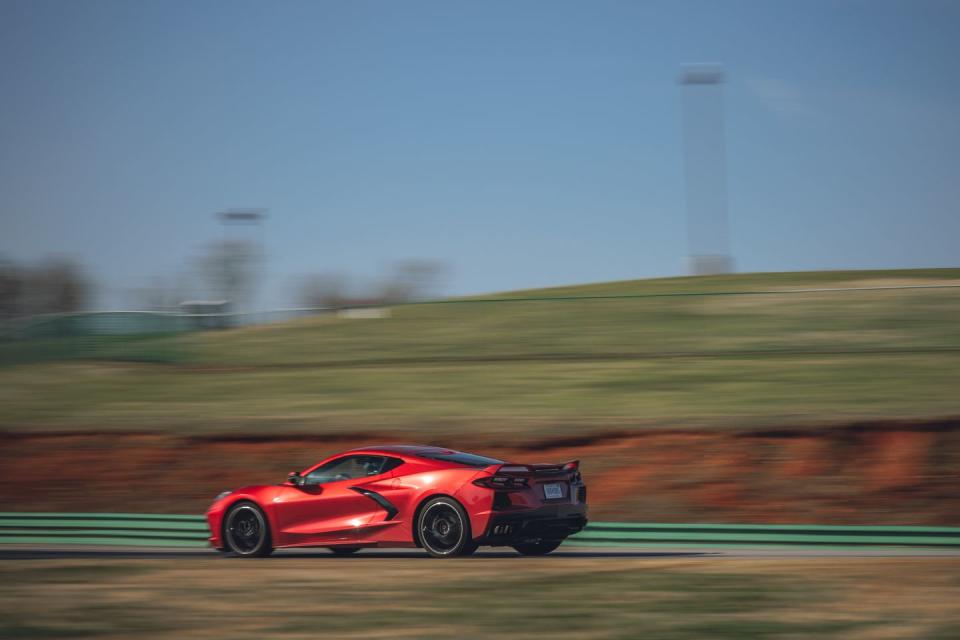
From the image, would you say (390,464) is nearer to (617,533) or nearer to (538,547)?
(538,547)

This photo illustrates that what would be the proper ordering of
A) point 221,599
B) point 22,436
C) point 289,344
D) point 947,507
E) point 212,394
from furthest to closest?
point 289,344, point 212,394, point 22,436, point 947,507, point 221,599

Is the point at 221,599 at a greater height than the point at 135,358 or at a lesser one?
lesser

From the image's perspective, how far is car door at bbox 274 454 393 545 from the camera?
11.8 m

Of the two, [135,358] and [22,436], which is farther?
[135,358]

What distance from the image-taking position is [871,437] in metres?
17.8

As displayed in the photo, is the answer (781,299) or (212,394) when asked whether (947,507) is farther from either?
(212,394)

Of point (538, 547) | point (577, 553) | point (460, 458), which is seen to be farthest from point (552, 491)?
point (577, 553)

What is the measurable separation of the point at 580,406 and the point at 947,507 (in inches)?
254

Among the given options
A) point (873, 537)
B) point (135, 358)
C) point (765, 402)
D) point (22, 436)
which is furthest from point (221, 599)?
point (135, 358)

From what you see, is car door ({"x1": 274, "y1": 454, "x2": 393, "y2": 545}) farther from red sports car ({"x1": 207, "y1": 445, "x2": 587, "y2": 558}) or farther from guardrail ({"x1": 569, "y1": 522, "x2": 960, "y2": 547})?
guardrail ({"x1": 569, "y1": 522, "x2": 960, "y2": 547})

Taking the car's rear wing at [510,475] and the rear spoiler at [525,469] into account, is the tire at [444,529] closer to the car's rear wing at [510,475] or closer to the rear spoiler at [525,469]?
the car's rear wing at [510,475]

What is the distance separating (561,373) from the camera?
2222 centimetres

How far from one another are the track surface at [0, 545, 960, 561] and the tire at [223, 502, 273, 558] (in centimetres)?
34

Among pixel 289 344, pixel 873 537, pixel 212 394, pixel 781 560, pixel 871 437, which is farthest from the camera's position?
pixel 289 344
